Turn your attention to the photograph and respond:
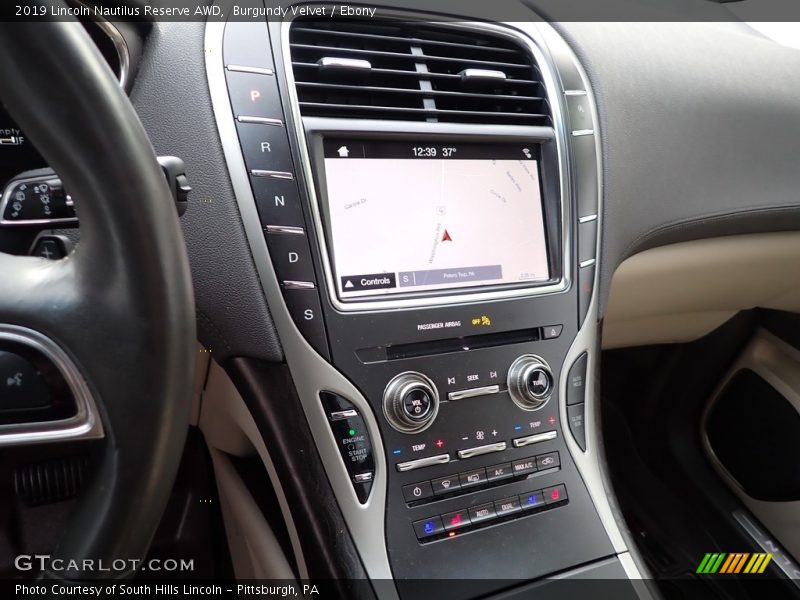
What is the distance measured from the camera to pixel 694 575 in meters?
1.53

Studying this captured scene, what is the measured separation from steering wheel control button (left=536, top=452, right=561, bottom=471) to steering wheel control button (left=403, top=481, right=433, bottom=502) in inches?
6.7

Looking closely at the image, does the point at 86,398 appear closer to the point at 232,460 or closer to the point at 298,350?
the point at 298,350

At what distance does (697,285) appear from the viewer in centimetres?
136

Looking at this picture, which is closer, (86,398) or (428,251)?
(86,398)

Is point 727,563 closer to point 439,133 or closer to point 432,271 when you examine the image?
point 432,271

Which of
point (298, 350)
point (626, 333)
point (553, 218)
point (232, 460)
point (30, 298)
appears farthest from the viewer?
point (626, 333)

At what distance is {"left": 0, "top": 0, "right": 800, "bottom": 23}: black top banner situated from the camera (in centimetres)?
74

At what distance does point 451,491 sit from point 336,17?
0.62m

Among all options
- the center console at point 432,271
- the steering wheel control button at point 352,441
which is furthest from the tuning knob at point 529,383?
the steering wheel control button at point 352,441

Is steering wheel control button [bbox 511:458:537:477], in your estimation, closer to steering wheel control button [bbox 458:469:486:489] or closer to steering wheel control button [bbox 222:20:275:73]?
steering wheel control button [bbox 458:469:486:489]

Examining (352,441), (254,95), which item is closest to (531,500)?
(352,441)

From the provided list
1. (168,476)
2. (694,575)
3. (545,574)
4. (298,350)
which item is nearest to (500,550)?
(545,574)

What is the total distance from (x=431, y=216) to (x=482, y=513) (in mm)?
390

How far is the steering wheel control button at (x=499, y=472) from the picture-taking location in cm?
→ 95
